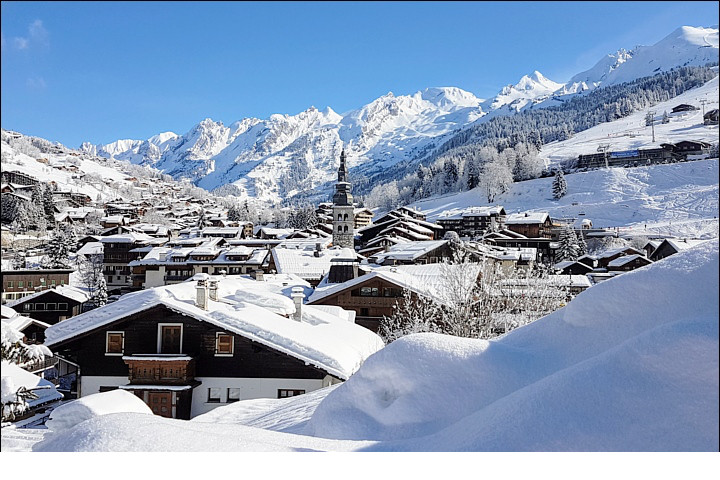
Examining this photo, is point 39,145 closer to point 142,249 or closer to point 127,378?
point 127,378

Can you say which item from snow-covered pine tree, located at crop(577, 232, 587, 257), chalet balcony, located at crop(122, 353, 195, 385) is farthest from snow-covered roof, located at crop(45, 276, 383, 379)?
snow-covered pine tree, located at crop(577, 232, 587, 257)

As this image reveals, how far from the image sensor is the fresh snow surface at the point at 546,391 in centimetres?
210

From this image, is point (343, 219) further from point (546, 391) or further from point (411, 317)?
point (546, 391)

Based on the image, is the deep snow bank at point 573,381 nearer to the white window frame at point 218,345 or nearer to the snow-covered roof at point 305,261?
the white window frame at point 218,345

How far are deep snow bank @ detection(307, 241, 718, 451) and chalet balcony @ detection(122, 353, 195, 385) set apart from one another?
328 cm

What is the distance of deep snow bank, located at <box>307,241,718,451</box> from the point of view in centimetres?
210

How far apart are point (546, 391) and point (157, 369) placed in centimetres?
489

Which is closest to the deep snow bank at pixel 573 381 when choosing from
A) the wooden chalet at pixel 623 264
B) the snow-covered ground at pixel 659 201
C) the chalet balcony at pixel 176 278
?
the snow-covered ground at pixel 659 201

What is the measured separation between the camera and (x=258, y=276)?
16.8m

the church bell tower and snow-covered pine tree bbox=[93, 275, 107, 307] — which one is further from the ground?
the church bell tower

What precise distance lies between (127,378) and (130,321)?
0.68 m

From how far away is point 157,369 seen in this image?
19.5 feet

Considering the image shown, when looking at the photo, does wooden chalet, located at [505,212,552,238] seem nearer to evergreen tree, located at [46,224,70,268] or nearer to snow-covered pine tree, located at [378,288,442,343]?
snow-covered pine tree, located at [378,288,442,343]
